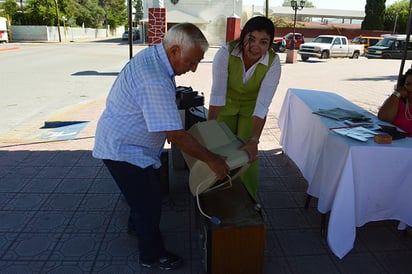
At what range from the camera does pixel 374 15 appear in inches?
1399

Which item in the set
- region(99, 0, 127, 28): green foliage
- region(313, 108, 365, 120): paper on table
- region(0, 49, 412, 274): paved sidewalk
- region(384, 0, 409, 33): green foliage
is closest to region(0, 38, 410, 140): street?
region(0, 49, 412, 274): paved sidewalk

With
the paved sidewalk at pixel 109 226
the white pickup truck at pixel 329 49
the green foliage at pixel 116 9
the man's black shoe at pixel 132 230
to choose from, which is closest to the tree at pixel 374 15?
the white pickup truck at pixel 329 49

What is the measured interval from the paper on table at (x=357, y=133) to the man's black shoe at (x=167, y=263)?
5.00ft

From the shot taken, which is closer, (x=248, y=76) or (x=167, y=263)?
(x=167, y=263)

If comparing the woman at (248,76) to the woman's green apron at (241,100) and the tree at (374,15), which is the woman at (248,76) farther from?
the tree at (374,15)

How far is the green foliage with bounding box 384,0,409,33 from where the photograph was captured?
114 ft

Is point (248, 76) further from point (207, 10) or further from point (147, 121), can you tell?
point (207, 10)

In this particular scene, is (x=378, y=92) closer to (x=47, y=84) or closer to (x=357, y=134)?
(x=357, y=134)

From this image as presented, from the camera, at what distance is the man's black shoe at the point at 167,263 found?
2.35 meters

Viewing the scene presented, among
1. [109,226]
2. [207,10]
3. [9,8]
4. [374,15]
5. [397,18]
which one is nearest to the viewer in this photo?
[109,226]

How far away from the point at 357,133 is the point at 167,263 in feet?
5.51

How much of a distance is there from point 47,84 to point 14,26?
2975 cm

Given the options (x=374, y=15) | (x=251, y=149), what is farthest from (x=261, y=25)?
(x=374, y=15)

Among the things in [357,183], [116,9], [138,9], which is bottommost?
[357,183]
